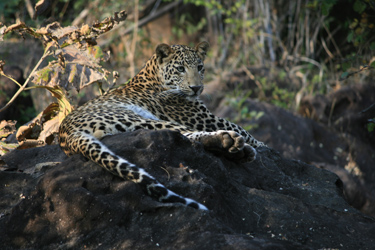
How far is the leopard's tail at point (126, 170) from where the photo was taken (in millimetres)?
3832

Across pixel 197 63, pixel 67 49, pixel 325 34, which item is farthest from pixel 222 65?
pixel 67 49

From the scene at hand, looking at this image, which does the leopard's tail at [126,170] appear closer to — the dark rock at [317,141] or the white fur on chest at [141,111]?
the white fur on chest at [141,111]

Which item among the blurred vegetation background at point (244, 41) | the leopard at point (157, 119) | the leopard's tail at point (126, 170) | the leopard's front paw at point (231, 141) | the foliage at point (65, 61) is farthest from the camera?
the blurred vegetation background at point (244, 41)

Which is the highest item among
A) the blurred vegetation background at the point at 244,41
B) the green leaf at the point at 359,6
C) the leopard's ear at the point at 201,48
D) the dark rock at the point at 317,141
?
the green leaf at the point at 359,6

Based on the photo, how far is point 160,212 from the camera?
376 centimetres

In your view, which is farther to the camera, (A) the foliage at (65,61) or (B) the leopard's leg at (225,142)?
(A) the foliage at (65,61)

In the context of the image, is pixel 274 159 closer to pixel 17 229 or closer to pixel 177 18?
pixel 17 229

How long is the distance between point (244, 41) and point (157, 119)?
1014 cm

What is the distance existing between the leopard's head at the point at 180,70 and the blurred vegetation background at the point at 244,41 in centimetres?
389

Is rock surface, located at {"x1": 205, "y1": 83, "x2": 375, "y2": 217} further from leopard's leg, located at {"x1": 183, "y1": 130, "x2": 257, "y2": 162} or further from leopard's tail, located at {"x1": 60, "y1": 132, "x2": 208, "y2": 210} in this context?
leopard's tail, located at {"x1": 60, "y1": 132, "x2": 208, "y2": 210}

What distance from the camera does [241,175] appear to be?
→ 16.3 ft

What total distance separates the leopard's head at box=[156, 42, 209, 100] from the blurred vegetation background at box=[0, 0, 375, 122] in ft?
12.8

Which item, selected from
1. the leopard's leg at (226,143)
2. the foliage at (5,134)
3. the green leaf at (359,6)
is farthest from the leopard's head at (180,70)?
the green leaf at (359,6)

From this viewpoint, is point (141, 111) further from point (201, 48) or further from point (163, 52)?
point (201, 48)
